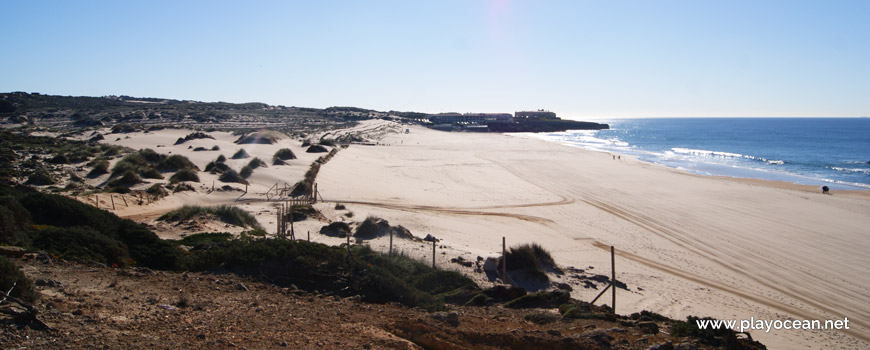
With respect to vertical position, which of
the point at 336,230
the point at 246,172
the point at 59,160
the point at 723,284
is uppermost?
the point at 59,160

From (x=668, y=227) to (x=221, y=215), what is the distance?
1698cm

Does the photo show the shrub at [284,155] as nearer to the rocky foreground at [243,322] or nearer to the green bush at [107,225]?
the green bush at [107,225]

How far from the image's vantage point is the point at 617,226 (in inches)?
803

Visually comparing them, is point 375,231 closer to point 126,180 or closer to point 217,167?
point 126,180

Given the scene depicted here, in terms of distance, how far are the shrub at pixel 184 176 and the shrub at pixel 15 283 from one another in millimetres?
18742

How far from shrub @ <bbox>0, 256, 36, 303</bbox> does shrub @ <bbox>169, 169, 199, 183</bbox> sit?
18.7 m

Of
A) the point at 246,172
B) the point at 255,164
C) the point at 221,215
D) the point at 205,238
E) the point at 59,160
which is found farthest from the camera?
the point at 255,164

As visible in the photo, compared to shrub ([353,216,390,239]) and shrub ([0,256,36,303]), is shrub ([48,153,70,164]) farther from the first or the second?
shrub ([0,256,36,303])

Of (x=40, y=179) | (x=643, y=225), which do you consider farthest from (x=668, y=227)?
(x=40, y=179)

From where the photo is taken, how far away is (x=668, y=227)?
20469mm

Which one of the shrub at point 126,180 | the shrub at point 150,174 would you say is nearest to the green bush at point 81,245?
the shrub at point 126,180

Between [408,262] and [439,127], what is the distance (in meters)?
90.9

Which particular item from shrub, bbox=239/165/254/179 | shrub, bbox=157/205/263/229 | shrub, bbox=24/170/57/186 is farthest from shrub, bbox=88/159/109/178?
shrub, bbox=157/205/263/229

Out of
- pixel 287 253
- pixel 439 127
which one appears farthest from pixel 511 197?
pixel 439 127
